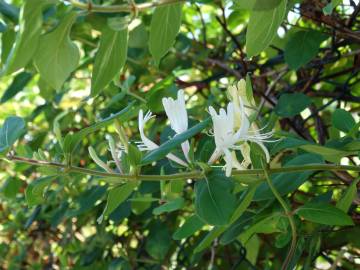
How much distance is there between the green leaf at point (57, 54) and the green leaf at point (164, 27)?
0.09 m

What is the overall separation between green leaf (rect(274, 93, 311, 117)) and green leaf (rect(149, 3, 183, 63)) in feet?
0.91

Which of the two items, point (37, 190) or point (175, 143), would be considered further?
point (37, 190)

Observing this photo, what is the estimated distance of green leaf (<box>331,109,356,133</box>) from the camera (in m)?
0.81

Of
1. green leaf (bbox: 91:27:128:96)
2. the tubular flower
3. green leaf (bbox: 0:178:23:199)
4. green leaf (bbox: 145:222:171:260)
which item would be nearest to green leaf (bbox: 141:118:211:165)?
the tubular flower

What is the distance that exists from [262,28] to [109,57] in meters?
0.17

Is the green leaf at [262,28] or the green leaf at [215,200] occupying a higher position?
the green leaf at [262,28]

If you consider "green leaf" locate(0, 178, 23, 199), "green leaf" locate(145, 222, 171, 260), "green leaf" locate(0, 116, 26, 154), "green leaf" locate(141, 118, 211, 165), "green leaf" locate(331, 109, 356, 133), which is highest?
"green leaf" locate(141, 118, 211, 165)

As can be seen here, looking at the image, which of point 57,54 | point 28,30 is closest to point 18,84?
point 57,54

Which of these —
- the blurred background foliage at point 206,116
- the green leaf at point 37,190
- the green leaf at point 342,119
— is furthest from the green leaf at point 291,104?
the green leaf at point 37,190

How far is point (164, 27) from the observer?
760mm

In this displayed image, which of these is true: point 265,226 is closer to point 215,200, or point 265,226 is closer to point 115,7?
point 215,200

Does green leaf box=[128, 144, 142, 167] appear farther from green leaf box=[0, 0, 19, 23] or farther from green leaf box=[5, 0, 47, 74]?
green leaf box=[0, 0, 19, 23]

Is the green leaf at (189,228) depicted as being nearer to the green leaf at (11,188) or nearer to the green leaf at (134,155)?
the green leaf at (134,155)

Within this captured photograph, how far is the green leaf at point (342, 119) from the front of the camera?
811 millimetres
